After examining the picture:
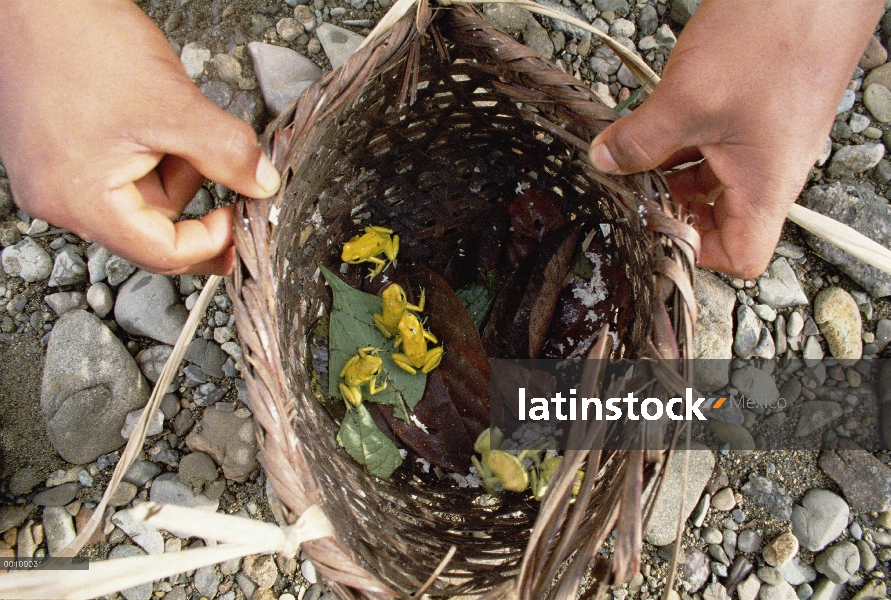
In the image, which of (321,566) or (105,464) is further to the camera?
(105,464)

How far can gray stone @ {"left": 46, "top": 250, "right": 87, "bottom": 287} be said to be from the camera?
77.6 inches

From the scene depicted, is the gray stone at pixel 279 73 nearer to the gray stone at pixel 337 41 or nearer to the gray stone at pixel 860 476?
the gray stone at pixel 337 41

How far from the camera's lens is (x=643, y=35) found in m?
2.16

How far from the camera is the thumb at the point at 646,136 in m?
1.21

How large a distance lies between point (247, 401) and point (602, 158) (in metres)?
1.34

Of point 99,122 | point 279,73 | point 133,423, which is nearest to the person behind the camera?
point 99,122

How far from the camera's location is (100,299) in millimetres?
1959

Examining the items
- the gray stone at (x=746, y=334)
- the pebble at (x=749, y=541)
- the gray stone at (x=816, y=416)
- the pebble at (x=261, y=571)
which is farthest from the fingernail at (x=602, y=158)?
the pebble at (x=261, y=571)

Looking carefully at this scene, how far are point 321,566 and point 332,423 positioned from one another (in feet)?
2.39

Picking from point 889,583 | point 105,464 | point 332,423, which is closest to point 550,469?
point 332,423

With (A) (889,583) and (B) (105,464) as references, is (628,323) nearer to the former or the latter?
(A) (889,583)

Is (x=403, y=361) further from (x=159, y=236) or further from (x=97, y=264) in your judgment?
(x=97, y=264)

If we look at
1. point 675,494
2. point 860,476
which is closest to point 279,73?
point 675,494

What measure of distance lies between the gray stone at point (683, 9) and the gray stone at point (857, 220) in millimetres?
743
